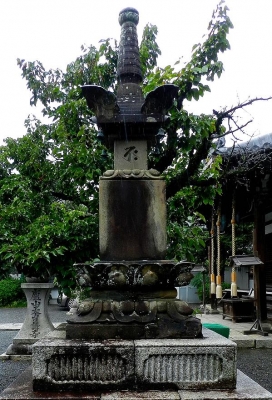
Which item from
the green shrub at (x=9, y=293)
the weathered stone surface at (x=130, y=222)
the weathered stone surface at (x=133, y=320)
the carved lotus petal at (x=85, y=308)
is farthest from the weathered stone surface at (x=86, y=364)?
the green shrub at (x=9, y=293)

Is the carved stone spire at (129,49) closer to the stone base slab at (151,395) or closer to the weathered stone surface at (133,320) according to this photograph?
the weathered stone surface at (133,320)

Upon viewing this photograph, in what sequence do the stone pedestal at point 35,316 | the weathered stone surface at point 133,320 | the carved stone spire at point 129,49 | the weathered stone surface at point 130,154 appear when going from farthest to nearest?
the stone pedestal at point 35,316
the carved stone spire at point 129,49
the weathered stone surface at point 130,154
the weathered stone surface at point 133,320

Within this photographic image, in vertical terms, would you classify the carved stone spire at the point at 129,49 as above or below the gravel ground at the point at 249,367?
above

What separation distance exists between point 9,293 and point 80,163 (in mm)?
19153

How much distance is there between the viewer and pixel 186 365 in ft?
12.1

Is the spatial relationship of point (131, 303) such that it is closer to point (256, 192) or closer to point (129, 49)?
point (129, 49)

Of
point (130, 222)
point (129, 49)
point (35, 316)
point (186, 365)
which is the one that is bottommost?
point (35, 316)

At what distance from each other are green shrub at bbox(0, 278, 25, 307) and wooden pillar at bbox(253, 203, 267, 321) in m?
15.7

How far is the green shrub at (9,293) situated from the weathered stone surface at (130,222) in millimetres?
20973

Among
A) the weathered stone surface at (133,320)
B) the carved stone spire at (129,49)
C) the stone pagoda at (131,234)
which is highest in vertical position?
the carved stone spire at (129,49)

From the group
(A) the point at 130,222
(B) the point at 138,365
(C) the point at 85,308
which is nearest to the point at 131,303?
(C) the point at 85,308

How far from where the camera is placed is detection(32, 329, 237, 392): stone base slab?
3.66m

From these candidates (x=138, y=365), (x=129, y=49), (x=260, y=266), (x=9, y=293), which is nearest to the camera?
(x=138, y=365)

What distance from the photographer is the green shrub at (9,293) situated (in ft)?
78.3
